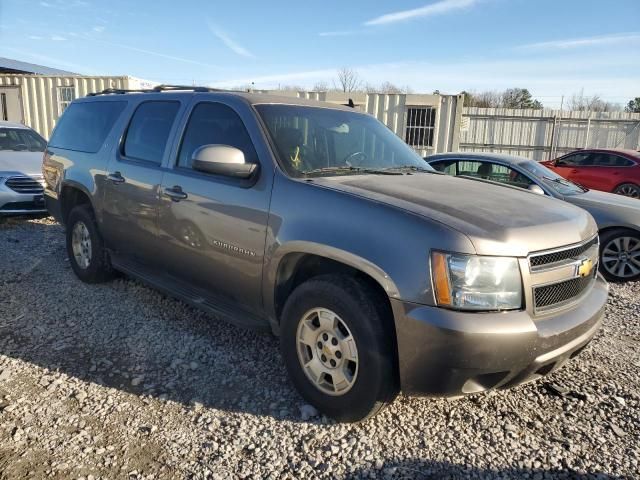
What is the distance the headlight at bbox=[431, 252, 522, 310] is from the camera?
2.34m

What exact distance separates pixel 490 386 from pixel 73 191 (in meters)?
4.56

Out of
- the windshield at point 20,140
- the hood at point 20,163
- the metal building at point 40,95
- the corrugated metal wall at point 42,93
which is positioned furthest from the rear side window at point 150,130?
the corrugated metal wall at point 42,93

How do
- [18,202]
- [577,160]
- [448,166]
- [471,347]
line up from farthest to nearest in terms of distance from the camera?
1. [577,160]
2. [18,202]
3. [448,166]
4. [471,347]

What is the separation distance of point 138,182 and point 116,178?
41 cm

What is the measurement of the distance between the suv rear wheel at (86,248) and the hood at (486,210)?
2.82 metres

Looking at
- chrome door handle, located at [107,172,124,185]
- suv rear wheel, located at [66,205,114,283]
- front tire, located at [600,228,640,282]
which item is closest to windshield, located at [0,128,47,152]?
suv rear wheel, located at [66,205,114,283]

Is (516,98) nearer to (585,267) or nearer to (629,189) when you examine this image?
(629,189)

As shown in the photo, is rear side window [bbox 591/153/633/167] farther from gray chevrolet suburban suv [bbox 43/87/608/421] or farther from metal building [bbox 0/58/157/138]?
metal building [bbox 0/58/157/138]

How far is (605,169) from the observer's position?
40.9ft

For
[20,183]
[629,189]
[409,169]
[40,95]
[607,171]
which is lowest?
[629,189]

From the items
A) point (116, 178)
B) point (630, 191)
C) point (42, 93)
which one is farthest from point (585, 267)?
point (42, 93)

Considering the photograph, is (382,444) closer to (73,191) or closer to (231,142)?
(231,142)

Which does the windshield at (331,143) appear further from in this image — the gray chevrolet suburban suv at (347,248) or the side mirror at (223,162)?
the side mirror at (223,162)

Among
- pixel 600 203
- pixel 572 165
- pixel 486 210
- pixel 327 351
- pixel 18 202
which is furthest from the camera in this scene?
pixel 572 165
